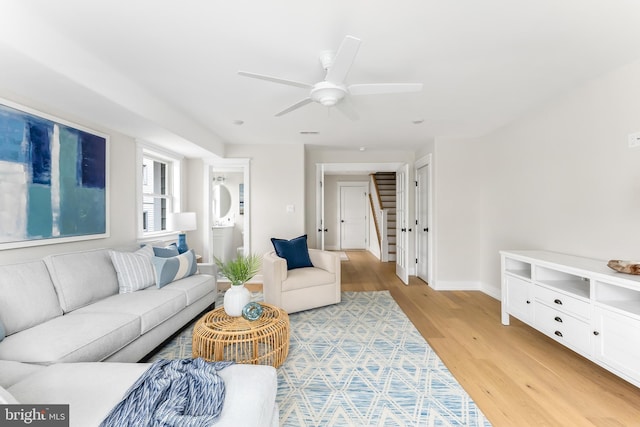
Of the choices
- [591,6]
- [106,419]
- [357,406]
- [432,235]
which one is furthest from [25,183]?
[432,235]

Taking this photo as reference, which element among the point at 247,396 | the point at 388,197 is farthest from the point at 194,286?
the point at 388,197

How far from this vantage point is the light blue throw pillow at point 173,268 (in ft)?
9.11

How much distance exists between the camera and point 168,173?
4.50 meters

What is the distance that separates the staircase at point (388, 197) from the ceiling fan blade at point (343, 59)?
5.61m

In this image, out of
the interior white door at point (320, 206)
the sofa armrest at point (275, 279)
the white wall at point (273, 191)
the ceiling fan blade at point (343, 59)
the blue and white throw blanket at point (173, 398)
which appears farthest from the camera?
the interior white door at point (320, 206)

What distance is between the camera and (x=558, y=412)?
1.72 m

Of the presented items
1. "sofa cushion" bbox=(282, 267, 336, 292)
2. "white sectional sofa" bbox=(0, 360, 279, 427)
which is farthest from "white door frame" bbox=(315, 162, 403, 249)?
"white sectional sofa" bbox=(0, 360, 279, 427)

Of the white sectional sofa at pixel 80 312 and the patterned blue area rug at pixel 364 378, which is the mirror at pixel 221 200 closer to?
the white sectional sofa at pixel 80 312

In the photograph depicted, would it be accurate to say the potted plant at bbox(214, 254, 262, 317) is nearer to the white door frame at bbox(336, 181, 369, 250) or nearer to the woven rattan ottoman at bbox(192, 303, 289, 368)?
the woven rattan ottoman at bbox(192, 303, 289, 368)

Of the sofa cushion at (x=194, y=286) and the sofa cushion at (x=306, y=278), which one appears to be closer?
the sofa cushion at (x=194, y=286)

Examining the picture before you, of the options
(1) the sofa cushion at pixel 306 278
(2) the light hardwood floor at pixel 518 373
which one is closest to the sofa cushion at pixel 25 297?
(1) the sofa cushion at pixel 306 278

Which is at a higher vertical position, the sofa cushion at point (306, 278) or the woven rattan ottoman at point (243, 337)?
the sofa cushion at point (306, 278)

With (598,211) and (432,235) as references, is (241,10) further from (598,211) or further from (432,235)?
(432,235)

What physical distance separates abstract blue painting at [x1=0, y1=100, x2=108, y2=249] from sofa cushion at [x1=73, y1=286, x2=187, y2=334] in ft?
2.50
